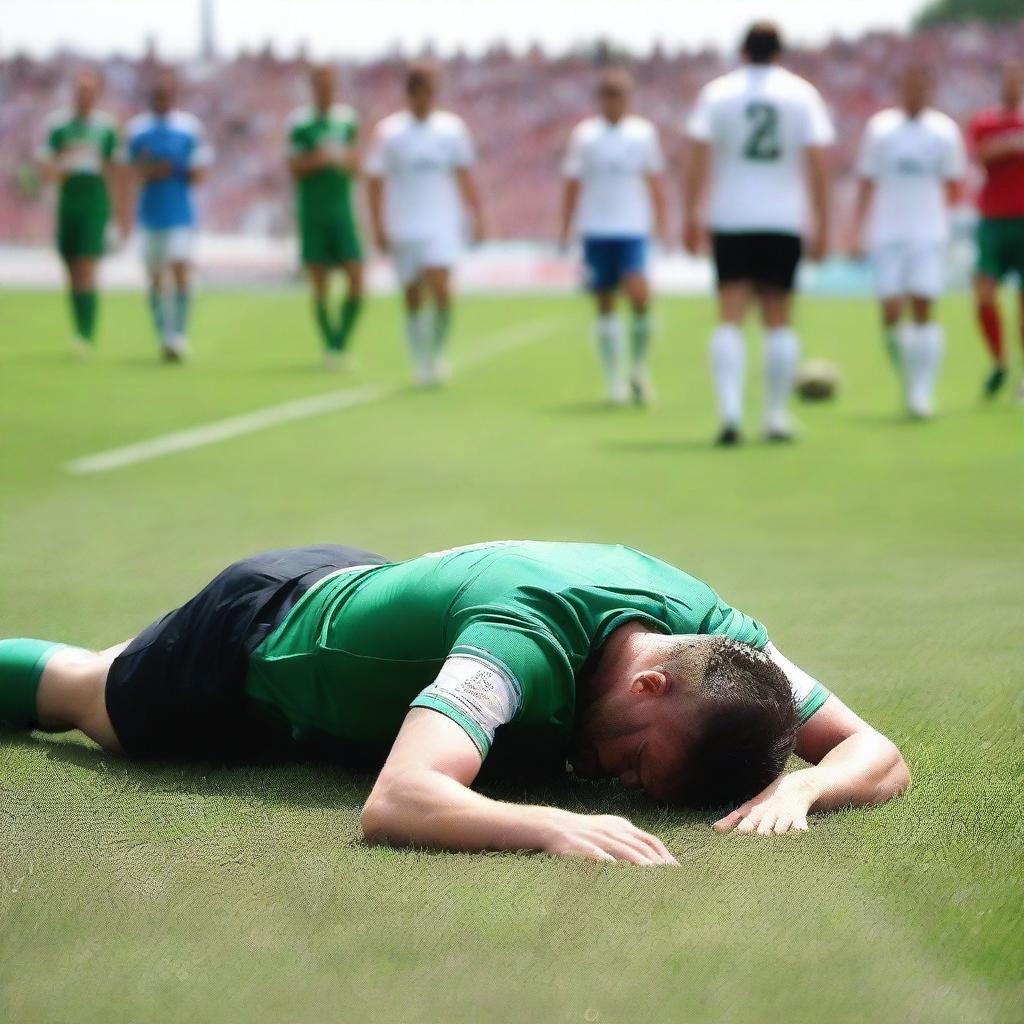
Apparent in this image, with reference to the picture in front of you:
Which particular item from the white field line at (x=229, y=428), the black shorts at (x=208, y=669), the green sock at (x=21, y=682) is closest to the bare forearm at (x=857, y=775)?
the black shorts at (x=208, y=669)

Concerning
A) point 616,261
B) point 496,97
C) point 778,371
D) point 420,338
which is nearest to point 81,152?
point 420,338

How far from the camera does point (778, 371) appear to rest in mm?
9102

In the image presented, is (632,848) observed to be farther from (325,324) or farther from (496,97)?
(496,97)

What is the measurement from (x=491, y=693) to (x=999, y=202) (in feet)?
31.0

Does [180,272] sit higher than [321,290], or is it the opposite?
[180,272]

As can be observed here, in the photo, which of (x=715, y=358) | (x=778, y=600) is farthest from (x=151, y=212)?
(x=778, y=600)

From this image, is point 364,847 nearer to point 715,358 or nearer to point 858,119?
point 715,358

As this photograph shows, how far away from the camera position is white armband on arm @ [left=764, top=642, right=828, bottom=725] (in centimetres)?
296

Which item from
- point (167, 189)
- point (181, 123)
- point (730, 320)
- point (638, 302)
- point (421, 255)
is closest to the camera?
point (730, 320)

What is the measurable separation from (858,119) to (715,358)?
102 ft

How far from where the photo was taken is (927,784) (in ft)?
10.0

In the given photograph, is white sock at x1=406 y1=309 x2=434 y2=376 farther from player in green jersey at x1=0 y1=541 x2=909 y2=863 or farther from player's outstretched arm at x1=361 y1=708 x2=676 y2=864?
player's outstretched arm at x1=361 y1=708 x2=676 y2=864

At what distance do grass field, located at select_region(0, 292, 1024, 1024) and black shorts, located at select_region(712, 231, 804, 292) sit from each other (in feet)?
2.90

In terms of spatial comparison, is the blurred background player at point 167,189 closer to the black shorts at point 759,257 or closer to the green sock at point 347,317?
the green sock at point 347,317
